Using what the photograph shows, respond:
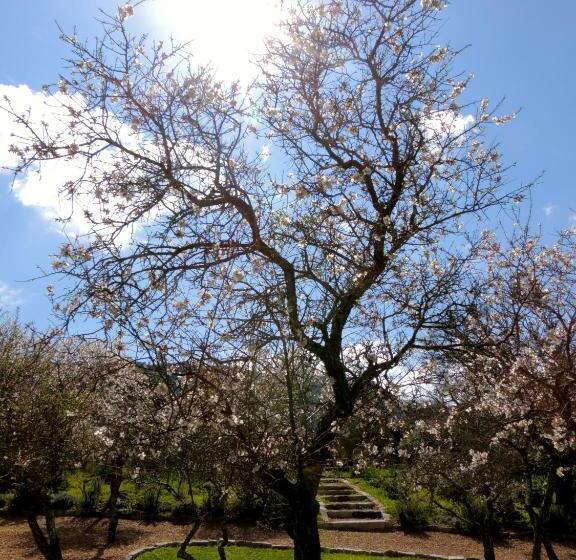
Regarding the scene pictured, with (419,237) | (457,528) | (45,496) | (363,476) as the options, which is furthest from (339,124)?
(363,476)

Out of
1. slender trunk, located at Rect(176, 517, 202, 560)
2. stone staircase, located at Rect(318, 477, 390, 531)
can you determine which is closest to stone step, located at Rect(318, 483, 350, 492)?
stone staircase, located at Rect(318, 477, 390, 531)

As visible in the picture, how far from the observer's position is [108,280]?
452 cm

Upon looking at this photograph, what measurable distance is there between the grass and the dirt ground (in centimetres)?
90

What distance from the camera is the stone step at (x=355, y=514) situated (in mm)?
13922

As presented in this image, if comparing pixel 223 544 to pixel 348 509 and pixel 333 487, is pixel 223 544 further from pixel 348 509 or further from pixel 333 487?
pixel 333 487

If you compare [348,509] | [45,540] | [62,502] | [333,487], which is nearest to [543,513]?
[45,540]

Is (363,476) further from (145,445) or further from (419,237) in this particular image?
(419,237)

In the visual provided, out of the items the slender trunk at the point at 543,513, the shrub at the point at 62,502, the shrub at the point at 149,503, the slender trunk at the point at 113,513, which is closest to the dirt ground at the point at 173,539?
the slender trunk at the point at 113,513

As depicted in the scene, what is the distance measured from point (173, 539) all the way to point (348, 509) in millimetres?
4925

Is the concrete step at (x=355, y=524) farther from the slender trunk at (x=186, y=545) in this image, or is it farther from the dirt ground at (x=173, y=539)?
the slender trunk at (x=186, y=545)

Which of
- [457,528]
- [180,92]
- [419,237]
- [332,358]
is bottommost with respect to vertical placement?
[457,528]

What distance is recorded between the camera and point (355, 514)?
14156 millimetres

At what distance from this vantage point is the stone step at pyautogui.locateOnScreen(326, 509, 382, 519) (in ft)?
45.7

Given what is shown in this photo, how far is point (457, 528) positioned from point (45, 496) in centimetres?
977
